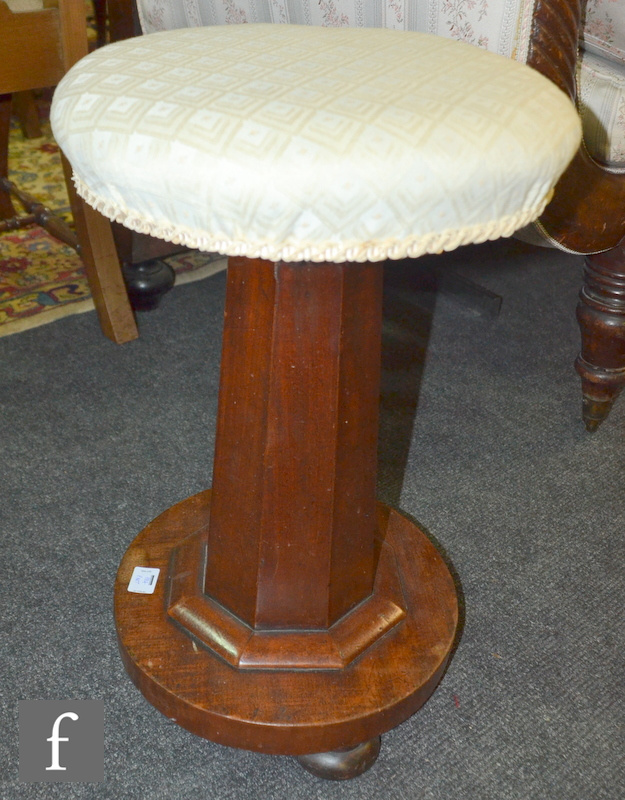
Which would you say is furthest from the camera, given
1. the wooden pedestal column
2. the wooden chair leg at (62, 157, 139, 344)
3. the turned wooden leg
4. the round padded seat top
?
the wooden chair leg at (62, 157, 139, 344)

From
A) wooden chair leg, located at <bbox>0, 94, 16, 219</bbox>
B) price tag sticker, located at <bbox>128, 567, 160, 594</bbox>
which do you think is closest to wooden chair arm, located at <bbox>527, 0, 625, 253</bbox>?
price tag sticker, located at <bbox>128, 567, 160, 594</bbox>

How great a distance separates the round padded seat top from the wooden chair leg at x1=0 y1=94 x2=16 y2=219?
3.70ft

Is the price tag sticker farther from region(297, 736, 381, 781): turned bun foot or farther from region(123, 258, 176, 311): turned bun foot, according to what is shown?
region(123, 258, 176, 311): turned bun foot

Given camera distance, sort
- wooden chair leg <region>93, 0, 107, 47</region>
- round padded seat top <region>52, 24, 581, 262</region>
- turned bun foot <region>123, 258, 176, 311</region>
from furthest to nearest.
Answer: wooden chair leg <region>93, 0, 107, 47</region>, turned bun foot <region>123, 258, 176, 311</region>, round padded seat top <region>52, 24, 581, 262</region>

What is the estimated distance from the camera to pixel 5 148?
5.16ft

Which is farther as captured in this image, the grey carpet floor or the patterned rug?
the patterned rug

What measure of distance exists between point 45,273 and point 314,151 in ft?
4.00

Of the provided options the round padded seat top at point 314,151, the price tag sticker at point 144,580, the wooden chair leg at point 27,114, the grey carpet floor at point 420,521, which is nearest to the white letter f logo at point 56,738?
the grey carpet floor at point 420,521

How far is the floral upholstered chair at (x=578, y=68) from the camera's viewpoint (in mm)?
709

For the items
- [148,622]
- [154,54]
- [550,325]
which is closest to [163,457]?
A: [148,622]

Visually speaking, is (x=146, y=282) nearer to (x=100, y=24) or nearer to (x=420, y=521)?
(x=420, y=521)

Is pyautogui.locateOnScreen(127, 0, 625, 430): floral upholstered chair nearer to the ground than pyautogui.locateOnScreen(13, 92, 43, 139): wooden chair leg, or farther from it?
farther from it

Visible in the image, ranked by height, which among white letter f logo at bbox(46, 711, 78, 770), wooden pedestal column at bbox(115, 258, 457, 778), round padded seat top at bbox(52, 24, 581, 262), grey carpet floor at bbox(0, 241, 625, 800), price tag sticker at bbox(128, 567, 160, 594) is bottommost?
grey carpet floor at bbox(0, 241, 625, 800)

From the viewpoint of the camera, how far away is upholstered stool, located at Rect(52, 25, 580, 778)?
432 mm
